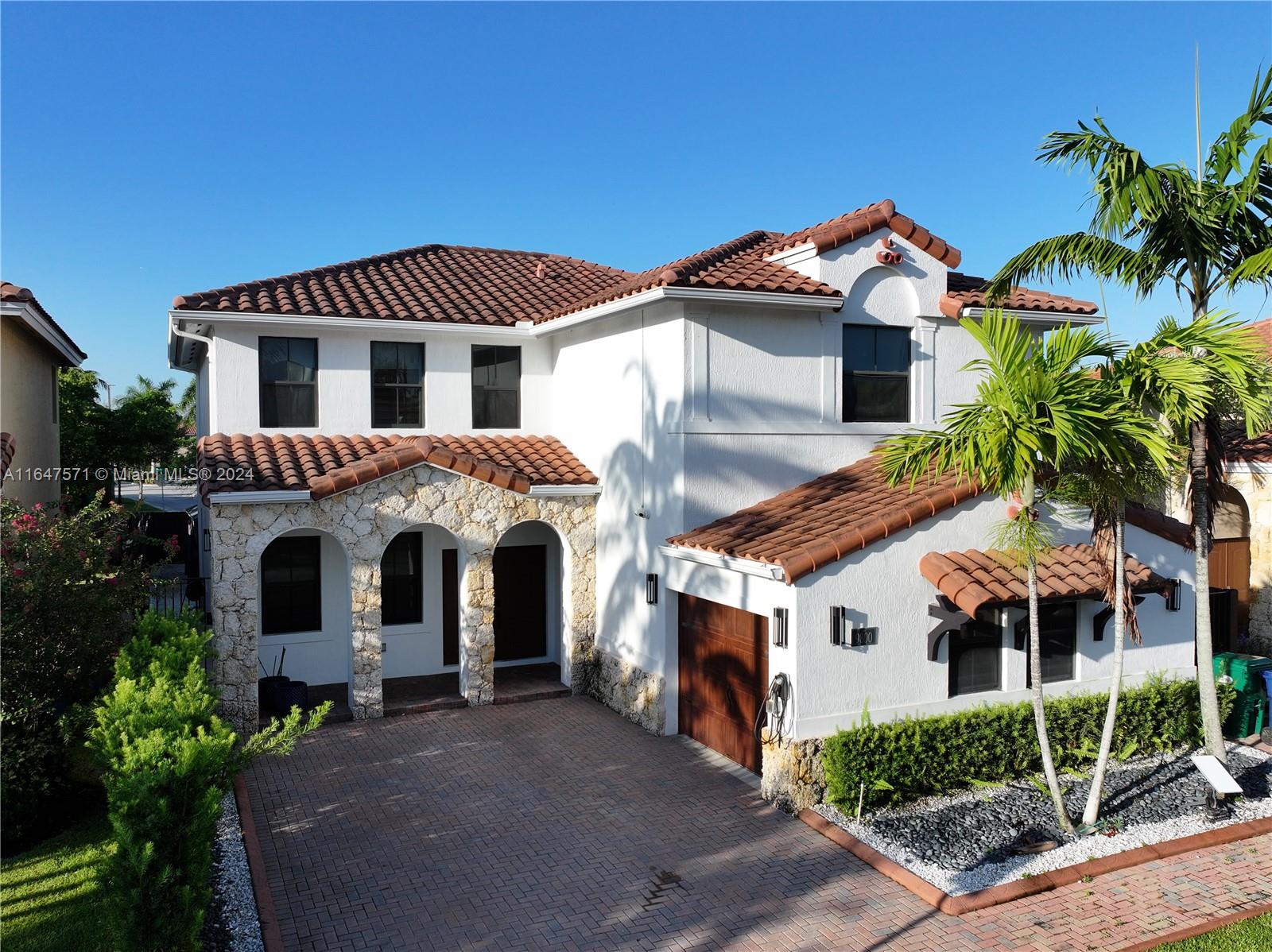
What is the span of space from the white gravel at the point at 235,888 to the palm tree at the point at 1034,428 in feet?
26.3

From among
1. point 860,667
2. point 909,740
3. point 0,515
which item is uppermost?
point 0,515

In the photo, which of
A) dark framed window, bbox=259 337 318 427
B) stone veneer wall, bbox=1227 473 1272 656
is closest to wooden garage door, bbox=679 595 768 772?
dark framed window, bbox=259 337 318 427

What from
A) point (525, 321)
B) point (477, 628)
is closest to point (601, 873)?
point (477, 628)

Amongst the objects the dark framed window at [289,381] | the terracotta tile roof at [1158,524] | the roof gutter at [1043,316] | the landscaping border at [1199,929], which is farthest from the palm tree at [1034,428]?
the dark framed window at [289,381]

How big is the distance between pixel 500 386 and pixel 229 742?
11.2 m

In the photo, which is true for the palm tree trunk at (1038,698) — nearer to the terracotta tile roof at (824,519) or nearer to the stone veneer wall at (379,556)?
the terracotta tile roof at (824,519)

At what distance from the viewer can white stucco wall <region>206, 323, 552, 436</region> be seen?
16.1m

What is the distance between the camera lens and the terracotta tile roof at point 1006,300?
1523cm

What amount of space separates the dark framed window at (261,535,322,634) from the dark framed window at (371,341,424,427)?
2.57 meters

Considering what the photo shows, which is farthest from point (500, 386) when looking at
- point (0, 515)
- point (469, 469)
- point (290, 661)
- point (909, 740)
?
point (909, 740)

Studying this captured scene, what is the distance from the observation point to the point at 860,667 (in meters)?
11.5

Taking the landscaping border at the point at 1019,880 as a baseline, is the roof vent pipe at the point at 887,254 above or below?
above

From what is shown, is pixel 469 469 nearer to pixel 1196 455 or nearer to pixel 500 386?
pixel 500 386

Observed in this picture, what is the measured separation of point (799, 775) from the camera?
11.2m
